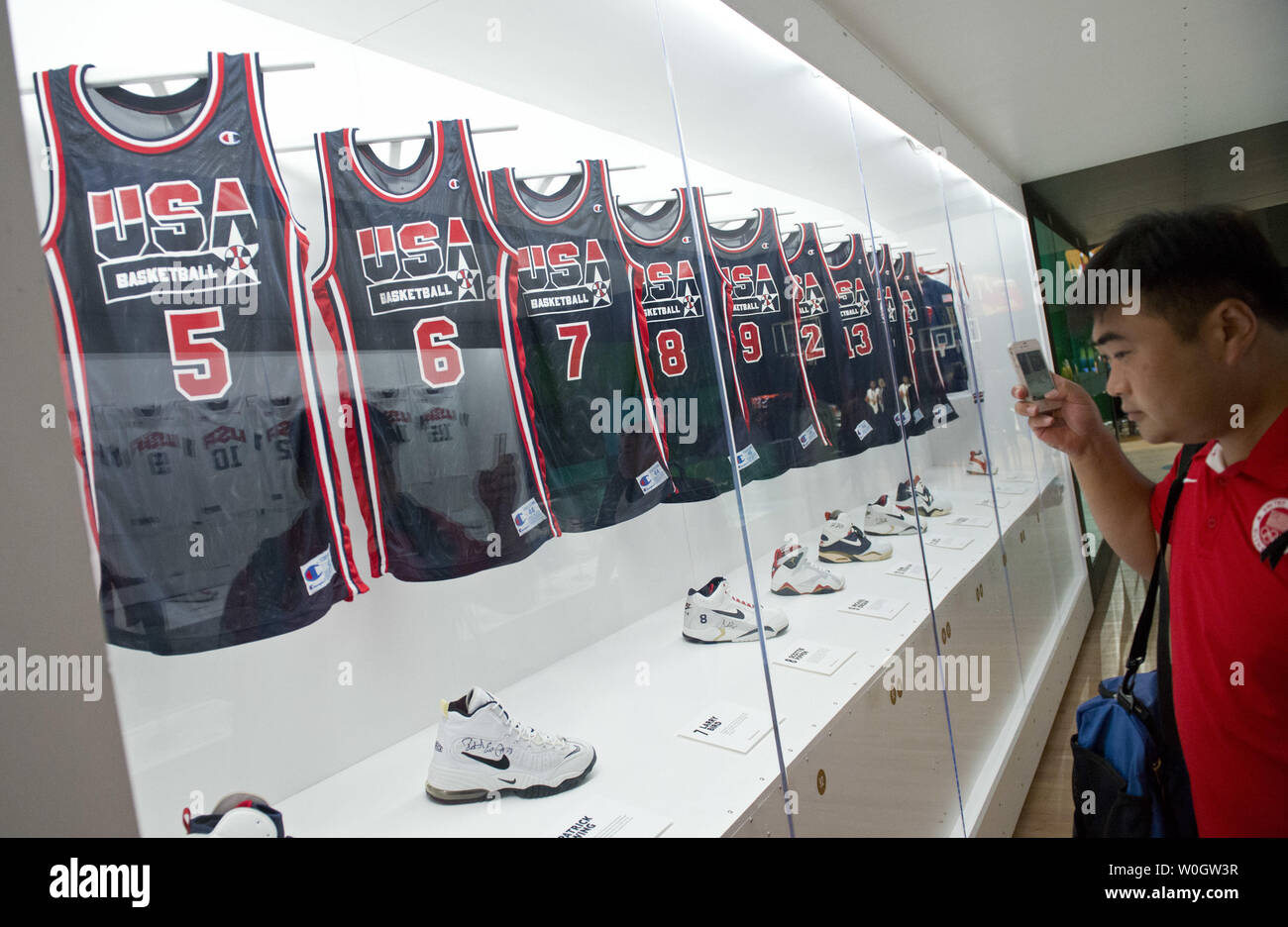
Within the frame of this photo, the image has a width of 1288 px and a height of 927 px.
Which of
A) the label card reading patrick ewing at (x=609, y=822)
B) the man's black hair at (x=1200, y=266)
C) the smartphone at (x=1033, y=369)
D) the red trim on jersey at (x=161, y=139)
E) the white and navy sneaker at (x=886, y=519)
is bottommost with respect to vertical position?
the label card reading patrick ewing at (x=609, y=822)

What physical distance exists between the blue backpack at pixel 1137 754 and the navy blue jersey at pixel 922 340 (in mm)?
1778

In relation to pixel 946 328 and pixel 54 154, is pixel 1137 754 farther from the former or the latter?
pixel 946 328

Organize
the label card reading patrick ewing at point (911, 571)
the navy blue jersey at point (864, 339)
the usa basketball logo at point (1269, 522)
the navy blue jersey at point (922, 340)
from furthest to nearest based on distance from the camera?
the navy blue jersey at point (922, 340), the navy blue jersey at point (864, 339), the label card reading patrick ewing at point (911, 571), the usa basketball logo at point (1269, 522)

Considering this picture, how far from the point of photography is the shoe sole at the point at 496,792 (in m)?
1.31

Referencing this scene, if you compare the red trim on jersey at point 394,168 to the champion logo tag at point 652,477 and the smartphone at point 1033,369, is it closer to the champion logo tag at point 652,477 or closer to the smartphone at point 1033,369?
the champion logo tag at point 652,477

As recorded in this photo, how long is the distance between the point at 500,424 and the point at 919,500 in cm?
192

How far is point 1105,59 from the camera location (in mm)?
2125

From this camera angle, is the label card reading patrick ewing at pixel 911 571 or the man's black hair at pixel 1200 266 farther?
the label card reading patrick ewing at pixel 911 571

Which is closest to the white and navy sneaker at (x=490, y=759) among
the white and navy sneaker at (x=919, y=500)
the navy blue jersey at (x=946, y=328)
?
the white and navy sneaker at (x=919, y=500)

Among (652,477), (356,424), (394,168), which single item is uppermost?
(394,168)

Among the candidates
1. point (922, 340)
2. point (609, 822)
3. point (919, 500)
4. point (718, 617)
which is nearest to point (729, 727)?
point (609, 822)

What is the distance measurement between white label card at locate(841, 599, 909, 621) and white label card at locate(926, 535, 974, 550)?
1.57 ft

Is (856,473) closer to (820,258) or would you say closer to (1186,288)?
(820,258)

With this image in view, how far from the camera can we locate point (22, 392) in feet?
1.82
